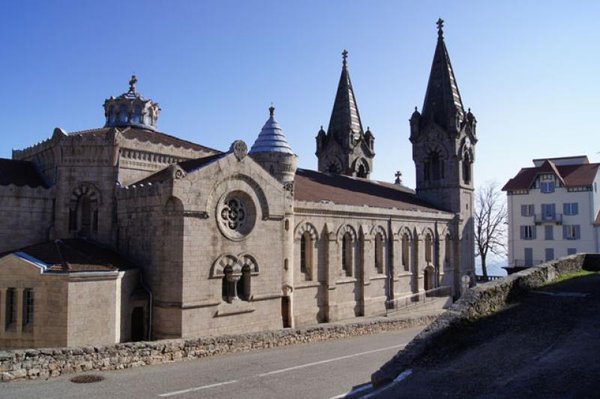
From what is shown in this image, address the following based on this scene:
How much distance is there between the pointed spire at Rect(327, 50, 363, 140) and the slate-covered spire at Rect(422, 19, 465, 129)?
6704mm

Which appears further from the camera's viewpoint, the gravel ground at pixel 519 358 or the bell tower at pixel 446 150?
the bell tower at pixel 446 150

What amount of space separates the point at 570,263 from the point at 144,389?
20004mm

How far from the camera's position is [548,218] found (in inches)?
1925

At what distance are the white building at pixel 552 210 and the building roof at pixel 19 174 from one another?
143 ft

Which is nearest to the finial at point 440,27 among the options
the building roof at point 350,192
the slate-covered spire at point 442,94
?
the slate-covered spire at point 442,94

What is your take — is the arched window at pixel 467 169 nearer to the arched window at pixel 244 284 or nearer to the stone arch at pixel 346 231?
the stone arch at pixel 346 231

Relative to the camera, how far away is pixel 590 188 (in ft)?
154

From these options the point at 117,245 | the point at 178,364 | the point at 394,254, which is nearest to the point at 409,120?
the point at 394,254

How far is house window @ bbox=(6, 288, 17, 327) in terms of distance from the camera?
61.1 feet

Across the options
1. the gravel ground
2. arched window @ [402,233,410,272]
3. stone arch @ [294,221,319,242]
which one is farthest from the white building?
the gravel ground

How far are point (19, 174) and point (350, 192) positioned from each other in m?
20.7

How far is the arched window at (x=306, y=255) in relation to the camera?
28531 millimetres

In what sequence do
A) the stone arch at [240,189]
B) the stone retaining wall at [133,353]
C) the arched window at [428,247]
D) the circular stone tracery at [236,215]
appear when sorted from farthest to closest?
the arched window at [428,247] < the circular stone tracery at [236,215] < the stone arch at [240,189] < the stone retaining wall at [133,353]

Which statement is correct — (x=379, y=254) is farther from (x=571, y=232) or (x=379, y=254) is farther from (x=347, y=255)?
(x=571, y=232)
